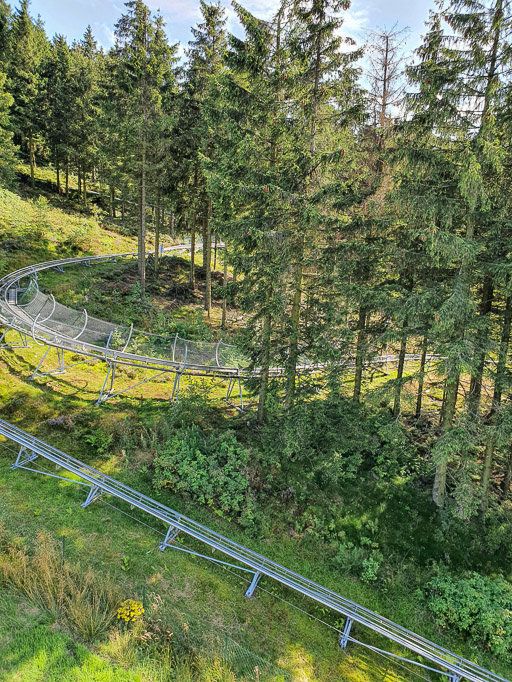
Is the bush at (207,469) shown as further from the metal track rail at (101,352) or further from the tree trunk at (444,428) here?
the tree trunk at (444,428)

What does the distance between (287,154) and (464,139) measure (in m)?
4.92

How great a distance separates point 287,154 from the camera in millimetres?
11086

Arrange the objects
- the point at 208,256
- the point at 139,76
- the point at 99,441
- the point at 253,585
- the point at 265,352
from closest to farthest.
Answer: the point at 253,585 → the point at 99,441 → the point at 265,352 → the point at 139,76 → the point at 208,256

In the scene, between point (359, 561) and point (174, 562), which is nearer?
point (174, 562)

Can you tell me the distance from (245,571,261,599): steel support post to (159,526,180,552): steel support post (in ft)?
7.17

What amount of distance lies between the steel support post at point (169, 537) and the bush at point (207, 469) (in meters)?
1.27

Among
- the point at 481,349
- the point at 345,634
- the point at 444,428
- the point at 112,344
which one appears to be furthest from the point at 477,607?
the point at 112,344

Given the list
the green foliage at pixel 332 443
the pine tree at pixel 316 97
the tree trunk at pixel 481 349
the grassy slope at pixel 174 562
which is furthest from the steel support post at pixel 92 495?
the tree trunk at pixel 481 349

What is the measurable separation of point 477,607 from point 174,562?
7.39 m

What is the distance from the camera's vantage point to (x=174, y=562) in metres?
8.38

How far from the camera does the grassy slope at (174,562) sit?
7.30 m

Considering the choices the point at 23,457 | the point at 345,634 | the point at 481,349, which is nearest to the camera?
the point at 345,634

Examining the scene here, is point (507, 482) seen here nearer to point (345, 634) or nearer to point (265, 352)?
point (345, 634)

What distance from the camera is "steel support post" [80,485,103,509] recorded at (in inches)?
359
